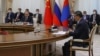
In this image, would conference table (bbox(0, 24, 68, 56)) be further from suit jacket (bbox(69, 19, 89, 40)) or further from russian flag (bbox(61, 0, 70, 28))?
russian flag (bbox(61, 0, 70, 28))

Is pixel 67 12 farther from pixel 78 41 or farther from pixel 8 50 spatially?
pixel 8 50

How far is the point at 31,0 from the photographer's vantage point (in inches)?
497

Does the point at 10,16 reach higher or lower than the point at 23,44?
higher

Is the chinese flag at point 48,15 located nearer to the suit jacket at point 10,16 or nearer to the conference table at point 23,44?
the suit jacket at point 10,16

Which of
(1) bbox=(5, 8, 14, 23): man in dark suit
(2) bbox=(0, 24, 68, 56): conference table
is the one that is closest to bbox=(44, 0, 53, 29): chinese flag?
(1) bbox=(5, 8, 14, 23): man in dark suit

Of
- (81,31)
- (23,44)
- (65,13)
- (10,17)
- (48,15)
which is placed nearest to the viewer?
(23,44)

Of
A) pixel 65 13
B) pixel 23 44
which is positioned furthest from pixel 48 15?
pixel 23 44

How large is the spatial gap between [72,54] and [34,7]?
7.29m

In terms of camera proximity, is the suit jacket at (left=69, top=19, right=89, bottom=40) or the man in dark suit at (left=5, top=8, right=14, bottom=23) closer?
the suit jacket at (left=69, top=19, right=89, bottom=40)

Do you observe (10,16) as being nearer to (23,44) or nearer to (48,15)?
(48,15)

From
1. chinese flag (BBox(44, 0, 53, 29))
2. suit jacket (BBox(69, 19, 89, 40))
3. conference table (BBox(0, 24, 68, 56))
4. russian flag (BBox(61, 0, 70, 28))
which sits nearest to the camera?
conference table (BBox(0, 24, 68, 56))

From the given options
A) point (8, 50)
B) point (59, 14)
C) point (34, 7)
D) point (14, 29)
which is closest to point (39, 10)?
point (34, 7)

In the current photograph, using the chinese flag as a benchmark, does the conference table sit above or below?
below

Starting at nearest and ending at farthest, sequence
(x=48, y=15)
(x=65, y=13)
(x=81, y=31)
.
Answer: (x=81, y=31)
(x=65, y=13)
(x=48, y=15)
